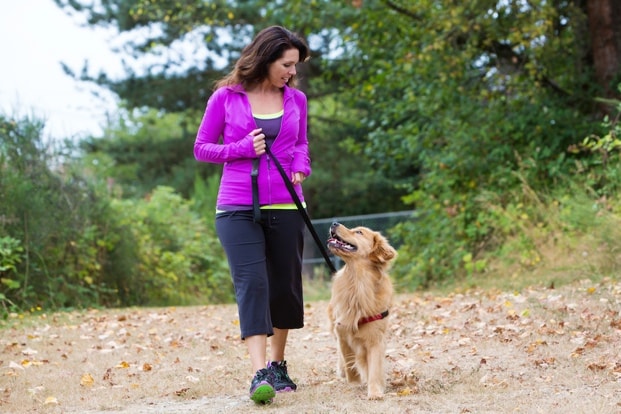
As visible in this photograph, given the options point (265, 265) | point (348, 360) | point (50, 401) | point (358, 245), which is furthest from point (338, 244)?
point (50, 401)

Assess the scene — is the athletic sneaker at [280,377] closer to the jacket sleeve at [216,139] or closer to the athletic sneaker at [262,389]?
the athletic sneaker at [262,389]

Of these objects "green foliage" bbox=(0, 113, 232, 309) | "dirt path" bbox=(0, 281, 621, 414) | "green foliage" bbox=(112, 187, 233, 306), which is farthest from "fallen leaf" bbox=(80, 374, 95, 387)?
"green foliage" bbox=(112, 187, 233, 306)

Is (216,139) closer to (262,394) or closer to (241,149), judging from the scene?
(241,149)

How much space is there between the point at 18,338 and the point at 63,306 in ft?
9.40

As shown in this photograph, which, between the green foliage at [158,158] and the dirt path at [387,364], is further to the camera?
the green foliage at [158,158]

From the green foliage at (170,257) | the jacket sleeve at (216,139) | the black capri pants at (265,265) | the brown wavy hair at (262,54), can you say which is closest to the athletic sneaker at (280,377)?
the black capri pants at (265,265)

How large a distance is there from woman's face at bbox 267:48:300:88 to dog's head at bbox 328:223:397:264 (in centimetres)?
93

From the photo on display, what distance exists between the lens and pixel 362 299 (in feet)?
16.6

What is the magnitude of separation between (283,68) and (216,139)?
588 millimetres

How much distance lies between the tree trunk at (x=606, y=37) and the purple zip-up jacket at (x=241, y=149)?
8307 millimetres

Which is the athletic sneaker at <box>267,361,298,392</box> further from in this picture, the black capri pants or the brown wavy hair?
the brown wavy hair

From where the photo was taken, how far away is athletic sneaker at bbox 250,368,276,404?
4684mm

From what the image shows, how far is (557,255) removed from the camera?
10.8 m

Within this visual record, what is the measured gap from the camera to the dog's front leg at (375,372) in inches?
194
